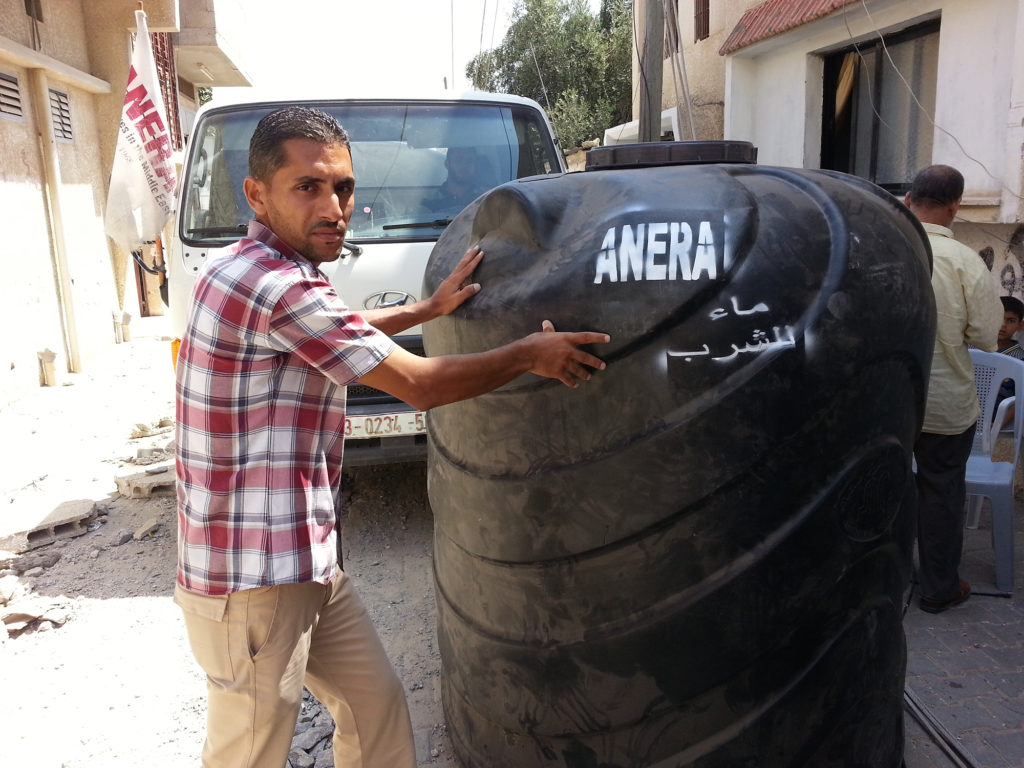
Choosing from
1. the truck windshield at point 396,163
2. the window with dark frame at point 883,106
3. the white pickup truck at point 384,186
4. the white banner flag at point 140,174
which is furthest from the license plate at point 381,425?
the window with dark frame at point 883,106

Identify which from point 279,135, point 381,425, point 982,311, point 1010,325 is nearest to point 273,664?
point 279,135

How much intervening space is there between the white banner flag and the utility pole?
3546 mm

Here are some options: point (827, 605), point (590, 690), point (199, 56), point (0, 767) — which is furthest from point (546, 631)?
point (199, 56)

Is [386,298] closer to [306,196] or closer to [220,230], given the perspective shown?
[220,230]

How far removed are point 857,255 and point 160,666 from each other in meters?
2.95

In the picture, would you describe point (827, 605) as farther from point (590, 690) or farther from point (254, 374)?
point (254, 374)

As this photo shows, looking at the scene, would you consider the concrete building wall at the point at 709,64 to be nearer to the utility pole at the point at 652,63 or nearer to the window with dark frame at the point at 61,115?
the utility pole at the point at 652,63

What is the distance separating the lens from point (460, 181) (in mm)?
4613

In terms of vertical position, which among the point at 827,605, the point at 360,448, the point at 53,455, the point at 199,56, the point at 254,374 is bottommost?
the point at 53,455

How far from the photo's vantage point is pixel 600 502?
69.2 inches

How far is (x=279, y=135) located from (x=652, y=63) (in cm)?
553

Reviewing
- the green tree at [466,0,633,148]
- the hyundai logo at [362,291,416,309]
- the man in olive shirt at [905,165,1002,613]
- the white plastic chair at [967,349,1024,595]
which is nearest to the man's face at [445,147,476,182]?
the hyundai logo at [362,291,416,309]

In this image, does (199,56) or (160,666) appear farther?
(199,56)

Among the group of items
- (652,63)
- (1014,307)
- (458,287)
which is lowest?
(1014,307)
